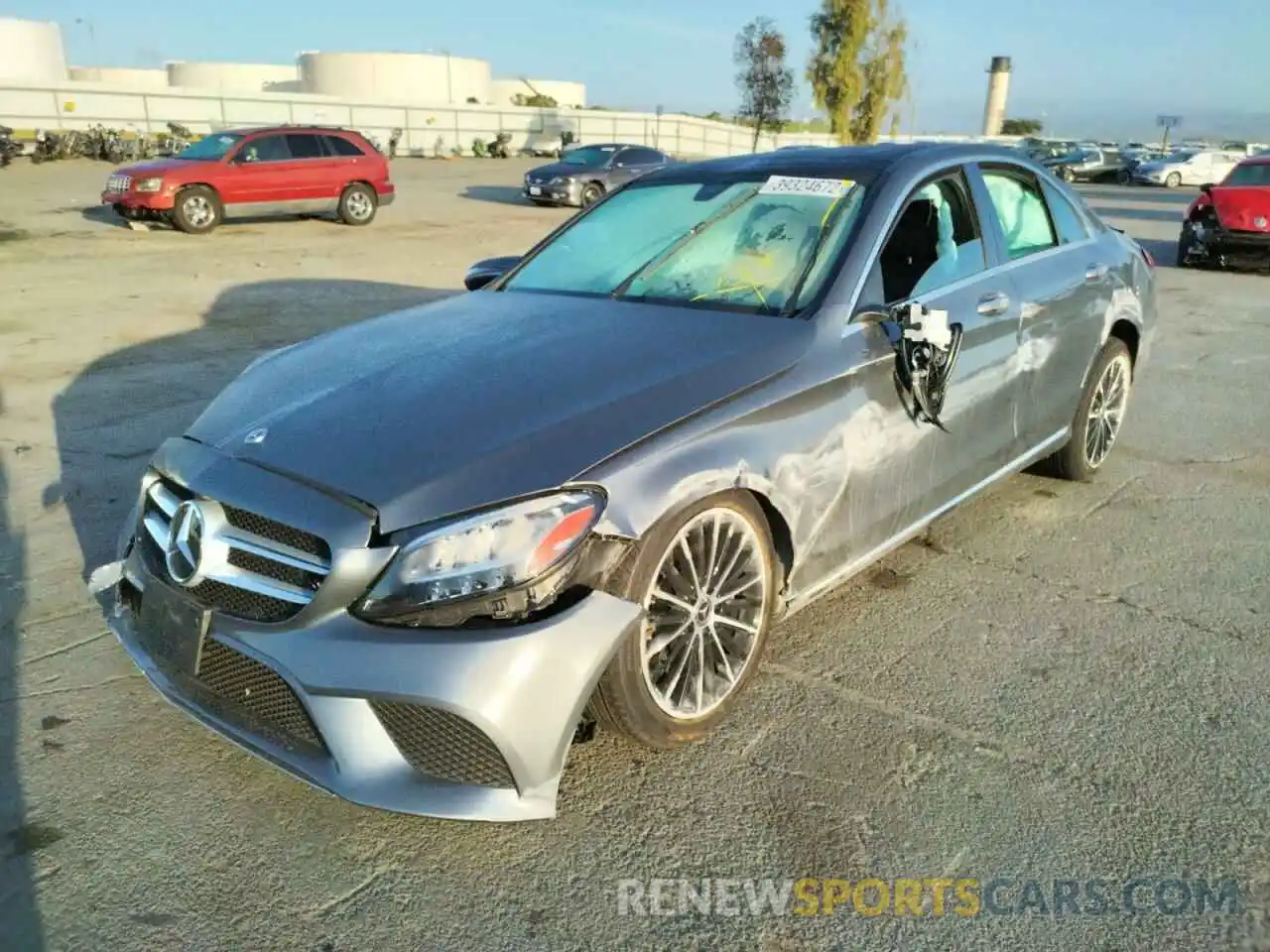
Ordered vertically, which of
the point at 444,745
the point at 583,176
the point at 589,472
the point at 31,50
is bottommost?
the point at 444,745

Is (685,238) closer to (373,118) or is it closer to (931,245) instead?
(931,245)

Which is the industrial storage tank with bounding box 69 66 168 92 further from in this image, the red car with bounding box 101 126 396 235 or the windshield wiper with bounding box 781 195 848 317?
the windshield wiper with bounding box 781 195 848 317

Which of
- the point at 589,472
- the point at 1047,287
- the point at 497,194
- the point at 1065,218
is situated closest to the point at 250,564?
the point at 589,472

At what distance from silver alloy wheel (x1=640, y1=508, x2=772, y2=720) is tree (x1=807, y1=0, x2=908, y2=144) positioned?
45.9 metres

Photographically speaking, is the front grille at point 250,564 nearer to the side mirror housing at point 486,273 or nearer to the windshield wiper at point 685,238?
the windshield wiper at point 685,238

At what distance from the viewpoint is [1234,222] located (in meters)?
13.0

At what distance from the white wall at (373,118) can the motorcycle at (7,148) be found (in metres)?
4.89

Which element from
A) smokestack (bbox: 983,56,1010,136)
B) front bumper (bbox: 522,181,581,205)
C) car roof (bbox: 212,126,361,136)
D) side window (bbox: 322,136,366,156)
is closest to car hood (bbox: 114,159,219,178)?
car roof (bbox: 212,126,361,136)

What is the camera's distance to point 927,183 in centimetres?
370

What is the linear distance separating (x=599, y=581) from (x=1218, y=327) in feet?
31.1

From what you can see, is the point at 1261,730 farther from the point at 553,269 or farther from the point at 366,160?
the point at 366,160

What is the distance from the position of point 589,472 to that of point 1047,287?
8.84 ft

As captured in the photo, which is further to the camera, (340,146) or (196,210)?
(340,146)

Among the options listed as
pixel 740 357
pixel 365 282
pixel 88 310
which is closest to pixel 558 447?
pixel 740 357
